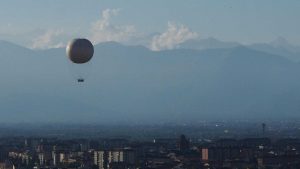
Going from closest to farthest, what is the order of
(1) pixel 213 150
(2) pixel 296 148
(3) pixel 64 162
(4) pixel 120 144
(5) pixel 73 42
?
(5) pixel 73 42 → (3) pixel 64 162 → (1) pixel 213 150 → (2) pixel 296 148 → (4) pixel 120 144

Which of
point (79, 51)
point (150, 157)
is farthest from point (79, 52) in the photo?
point (150, 157)

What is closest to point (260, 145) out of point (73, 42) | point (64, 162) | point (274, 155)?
point (274, 155)

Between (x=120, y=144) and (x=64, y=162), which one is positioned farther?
(x=120, y=144)

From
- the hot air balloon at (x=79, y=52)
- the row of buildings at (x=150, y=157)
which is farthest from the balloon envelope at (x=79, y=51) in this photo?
the row of buildings at (x=150, y=157)

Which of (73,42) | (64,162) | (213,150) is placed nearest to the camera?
(73,42)

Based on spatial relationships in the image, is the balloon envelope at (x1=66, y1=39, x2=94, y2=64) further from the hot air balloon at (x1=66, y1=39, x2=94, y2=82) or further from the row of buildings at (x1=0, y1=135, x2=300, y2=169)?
the row of buildings at (x1=0, y1=135, x2=300, y2=169)

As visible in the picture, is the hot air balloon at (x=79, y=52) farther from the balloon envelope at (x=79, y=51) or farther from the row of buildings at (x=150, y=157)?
the row of buildings at (x=150, y=157)

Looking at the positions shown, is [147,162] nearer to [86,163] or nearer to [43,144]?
[86,163]

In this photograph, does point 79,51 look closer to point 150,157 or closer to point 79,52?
point 79,52

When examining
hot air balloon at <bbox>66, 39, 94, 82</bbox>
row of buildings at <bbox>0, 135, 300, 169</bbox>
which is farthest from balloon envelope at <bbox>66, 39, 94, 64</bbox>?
row of buildings at <bbox>0, 135, 300, 169</bbox>
